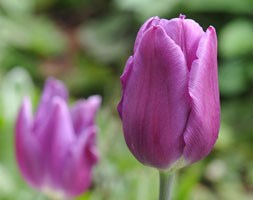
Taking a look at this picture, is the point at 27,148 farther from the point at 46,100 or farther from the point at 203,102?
the point at 203,102

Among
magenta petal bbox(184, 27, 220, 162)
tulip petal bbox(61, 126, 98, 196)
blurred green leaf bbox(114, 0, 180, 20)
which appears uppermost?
magenta petal bbox(184, 27, 220, 162)

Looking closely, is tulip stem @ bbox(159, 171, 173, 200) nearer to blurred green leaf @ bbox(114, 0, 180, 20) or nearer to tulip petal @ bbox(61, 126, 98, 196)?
tulip petal @ bbox(61, 126, 98, 196)

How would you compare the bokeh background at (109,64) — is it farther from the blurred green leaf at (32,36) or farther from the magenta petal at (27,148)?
the magenta petal at (27,148)

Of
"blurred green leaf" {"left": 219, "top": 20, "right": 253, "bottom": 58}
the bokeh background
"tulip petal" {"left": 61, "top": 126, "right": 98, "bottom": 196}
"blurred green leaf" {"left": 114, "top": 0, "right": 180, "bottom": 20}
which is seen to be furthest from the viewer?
"blurred green leaf" {"left": 114, "top": 0, "right": 180, "bottom": 20}

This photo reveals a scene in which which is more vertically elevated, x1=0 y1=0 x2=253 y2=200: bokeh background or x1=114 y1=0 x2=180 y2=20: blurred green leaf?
x1=114 y1=0 x2=180 y2=20: blurred green leaf

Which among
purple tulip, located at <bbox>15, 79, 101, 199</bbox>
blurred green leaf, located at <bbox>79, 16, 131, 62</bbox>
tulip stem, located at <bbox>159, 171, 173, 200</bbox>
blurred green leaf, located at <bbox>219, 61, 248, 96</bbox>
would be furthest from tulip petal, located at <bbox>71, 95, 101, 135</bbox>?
blurred green leaf, located at <bbox>79, 16, 131, 62</bbox>

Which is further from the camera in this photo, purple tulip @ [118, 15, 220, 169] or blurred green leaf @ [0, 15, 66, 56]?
blurred green leaf @ [0, 15, 66, 56]

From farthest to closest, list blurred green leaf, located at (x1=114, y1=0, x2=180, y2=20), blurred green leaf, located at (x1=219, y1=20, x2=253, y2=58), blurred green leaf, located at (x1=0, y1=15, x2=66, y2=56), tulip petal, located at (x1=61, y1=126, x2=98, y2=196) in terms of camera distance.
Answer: blurred green leaf, located at (x1=0, y1=15, x2=66, y2=56)
blurred green leaf, located at (x1=114, y1=0, x2=180, y2=20)
blurred green leaf, located at (x1=219, y1=20, x2=253, y2=58)
tulip petal, located at (x1=61, y1=126, x2=98, y2=196)

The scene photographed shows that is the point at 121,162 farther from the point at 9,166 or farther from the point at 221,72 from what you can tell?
the point at 221,72
